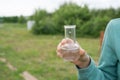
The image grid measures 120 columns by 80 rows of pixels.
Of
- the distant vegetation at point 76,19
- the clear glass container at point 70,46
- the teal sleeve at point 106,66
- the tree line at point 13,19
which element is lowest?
the tree line at point 13,19

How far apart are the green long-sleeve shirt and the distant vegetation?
23627 millimetres

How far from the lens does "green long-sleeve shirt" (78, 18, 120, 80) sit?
1.96 metres

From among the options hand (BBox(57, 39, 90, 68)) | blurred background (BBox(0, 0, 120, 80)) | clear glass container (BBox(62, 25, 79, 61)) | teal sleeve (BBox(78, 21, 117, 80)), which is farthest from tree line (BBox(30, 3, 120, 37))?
clear glass container (BBox(62, 25, 79, 61))

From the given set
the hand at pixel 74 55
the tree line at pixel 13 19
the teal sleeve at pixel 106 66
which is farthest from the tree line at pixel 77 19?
the hand at pixel 74 55

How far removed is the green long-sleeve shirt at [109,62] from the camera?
1.96 metres

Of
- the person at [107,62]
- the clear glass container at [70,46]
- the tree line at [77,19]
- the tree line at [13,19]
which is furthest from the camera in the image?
the tree line at [13,19]

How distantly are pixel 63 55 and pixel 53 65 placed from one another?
9482 millimetres

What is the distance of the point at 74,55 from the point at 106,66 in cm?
27

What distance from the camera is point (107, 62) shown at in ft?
6.62

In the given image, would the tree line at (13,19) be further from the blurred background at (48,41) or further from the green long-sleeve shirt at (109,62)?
the green long-sleeve shirt at (109,62)

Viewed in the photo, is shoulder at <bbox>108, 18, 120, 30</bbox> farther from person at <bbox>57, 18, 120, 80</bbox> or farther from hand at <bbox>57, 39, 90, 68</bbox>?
hand at <bbox>57, 39, 90, 68</bbox>

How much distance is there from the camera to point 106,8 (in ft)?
93.0

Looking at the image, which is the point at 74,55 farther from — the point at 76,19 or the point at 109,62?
the point at 76,19

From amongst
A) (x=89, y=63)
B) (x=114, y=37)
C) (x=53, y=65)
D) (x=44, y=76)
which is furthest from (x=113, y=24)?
(x=53, y=65)
